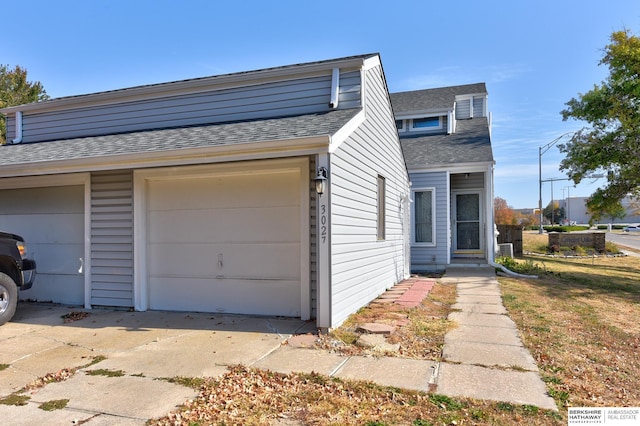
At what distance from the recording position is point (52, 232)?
7.68 metres

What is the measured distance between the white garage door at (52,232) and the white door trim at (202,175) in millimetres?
1318

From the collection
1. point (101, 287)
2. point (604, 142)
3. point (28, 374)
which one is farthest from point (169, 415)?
point (604, 142)

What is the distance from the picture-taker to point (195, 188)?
6.85m

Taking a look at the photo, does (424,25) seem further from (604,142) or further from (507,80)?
(604,142)

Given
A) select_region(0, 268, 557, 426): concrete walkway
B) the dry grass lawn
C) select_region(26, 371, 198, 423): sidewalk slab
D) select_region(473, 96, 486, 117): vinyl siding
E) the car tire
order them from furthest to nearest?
select_region(473, 96, 486, 117): vinyl siding → the car tire → select_region(0, 268, 557, 426): concrete walkway → select_region(26, 371, 198, 423): sidewalk slab → the dry grass lawn

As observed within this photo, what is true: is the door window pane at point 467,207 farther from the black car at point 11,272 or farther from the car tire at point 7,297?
the car tire at point 7,297

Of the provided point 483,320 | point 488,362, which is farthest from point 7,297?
point 483,320

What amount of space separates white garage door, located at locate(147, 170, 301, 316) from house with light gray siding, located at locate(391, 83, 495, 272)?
286 inches

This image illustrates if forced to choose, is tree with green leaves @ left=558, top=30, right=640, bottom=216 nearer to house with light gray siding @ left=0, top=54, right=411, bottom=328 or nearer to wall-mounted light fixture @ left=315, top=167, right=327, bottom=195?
house with light gray siding @ left=0, top=54, right=411, bottom=328

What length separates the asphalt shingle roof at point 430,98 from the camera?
15.8 metres

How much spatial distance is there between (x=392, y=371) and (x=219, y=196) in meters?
3.98

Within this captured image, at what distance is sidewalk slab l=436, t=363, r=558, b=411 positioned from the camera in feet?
10.9

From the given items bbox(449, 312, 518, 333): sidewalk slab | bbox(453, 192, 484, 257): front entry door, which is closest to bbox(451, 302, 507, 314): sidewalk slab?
bbox(449, 312, 518, 333): sidewalk slab

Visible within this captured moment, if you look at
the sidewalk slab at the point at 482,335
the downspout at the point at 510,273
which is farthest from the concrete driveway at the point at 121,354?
the downspout at the point at 510,273
